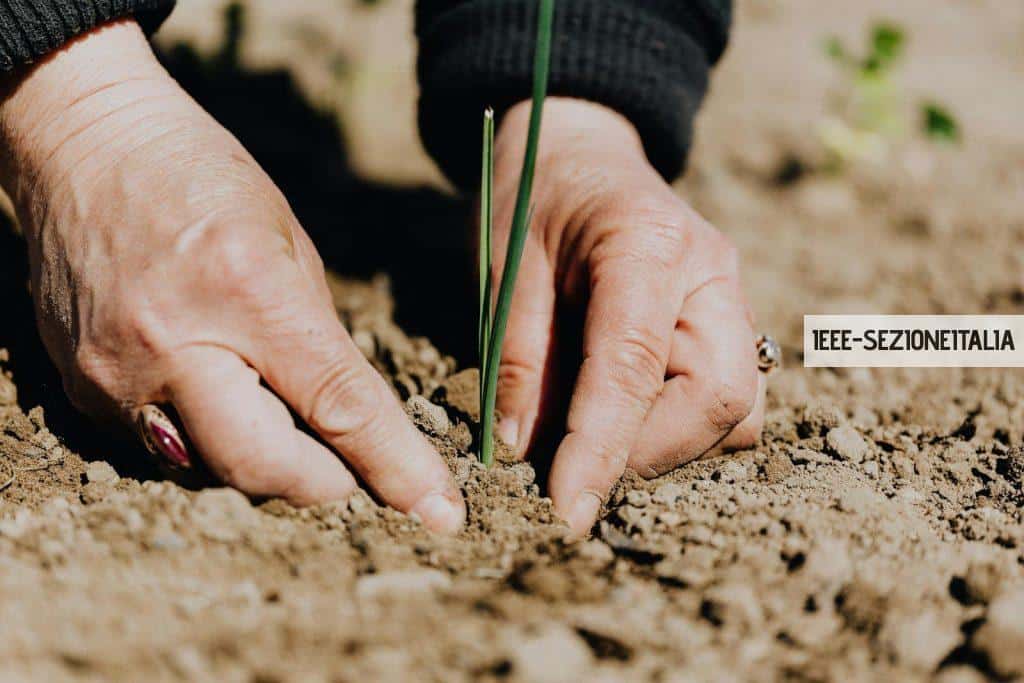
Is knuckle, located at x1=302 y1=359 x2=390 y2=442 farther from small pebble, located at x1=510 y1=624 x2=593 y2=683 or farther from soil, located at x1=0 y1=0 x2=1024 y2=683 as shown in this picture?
small pebble, located at x1=510 y1=624 x2=593 y2=683

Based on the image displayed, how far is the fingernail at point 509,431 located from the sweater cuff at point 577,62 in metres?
0.71

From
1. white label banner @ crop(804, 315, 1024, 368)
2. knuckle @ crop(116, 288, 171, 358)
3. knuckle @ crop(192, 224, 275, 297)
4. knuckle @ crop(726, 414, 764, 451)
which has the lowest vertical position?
white label banner @ crop(804, 315, 1024, 368)

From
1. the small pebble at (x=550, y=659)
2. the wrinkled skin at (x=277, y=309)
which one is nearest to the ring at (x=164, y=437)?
the wrinkled skin at (x=277, y=309)

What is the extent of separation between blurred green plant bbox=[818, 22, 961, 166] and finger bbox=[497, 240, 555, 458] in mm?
1736

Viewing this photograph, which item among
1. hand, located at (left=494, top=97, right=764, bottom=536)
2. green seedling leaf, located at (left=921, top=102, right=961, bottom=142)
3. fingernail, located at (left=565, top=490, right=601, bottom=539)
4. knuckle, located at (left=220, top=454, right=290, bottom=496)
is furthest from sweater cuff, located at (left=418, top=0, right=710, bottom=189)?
green seedling leaf, located at (left=921, top=102, right=961, bottom=142)

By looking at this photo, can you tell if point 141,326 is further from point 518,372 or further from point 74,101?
point 518,372

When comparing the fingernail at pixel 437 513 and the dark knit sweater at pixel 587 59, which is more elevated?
the dark knit sweater at pixel 587 59

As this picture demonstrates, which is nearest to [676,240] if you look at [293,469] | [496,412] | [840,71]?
[496,412]

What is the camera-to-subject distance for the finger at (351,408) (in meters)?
1.06

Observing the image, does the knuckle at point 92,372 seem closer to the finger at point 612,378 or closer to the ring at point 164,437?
the ring at point 164,437

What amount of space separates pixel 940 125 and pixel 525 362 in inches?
78.3

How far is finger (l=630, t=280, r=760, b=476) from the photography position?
1260 millimetres

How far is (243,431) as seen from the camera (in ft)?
3.33

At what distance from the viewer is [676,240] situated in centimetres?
133
